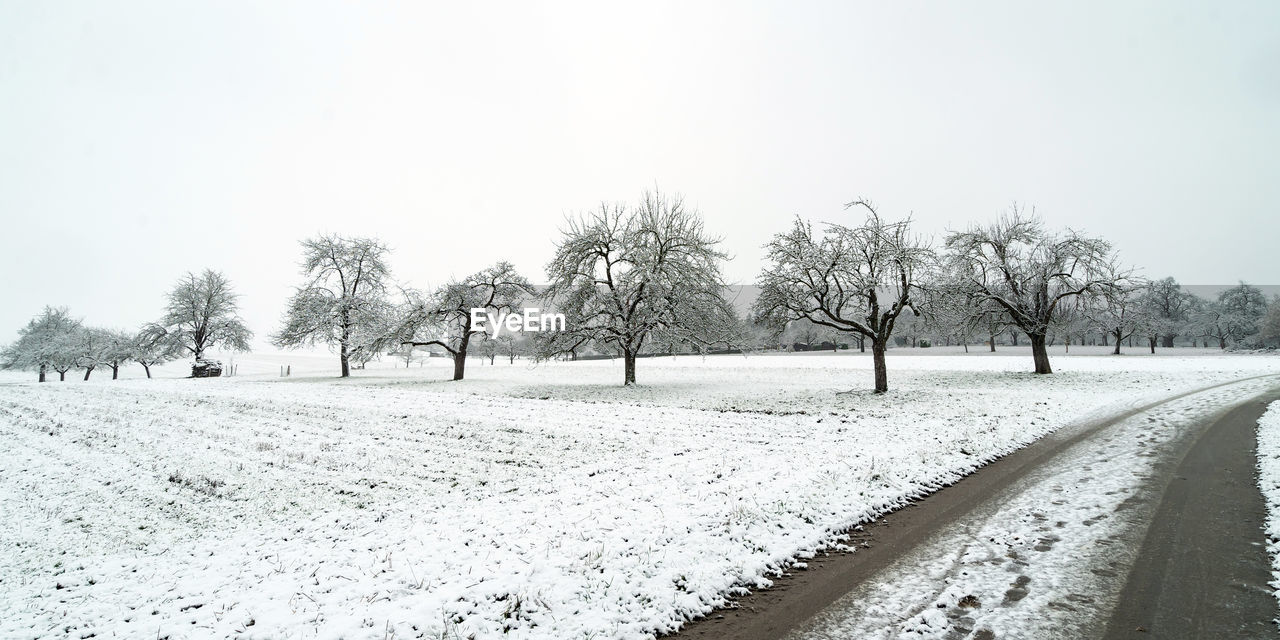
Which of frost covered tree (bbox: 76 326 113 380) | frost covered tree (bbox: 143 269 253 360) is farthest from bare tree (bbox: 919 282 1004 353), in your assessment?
frost covered tree (bbox: 76 326 113 380)

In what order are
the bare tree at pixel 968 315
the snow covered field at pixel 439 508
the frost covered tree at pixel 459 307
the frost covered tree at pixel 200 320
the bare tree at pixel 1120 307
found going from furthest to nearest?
the frost covered tree at pixel 200 320
the frost covered tree at pixel 459 307
the bare tree at pixel 968 315
the bare tree at pixel 1120 307
the snow covered field at pixel 439 508

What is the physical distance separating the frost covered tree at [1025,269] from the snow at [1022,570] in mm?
22356

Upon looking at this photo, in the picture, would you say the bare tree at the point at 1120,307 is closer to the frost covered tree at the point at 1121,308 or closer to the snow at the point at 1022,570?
the frost covered tree at the point at 1121,308

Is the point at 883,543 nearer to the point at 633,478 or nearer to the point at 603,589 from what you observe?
the point at 603,589

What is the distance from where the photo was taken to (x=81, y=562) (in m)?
6.21

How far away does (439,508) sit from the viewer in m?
7.93

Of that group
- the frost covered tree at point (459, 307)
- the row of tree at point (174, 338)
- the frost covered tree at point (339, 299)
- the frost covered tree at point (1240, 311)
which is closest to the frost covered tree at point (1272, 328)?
the frost covered tree at point (1240, 311)

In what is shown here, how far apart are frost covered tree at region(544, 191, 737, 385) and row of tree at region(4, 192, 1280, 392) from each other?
0.07 meters

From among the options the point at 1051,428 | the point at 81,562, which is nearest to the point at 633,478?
the point at 81,562

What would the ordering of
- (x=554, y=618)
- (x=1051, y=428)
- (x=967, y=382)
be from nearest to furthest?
(x=554, y=618) < (x=1051, y=428) < (x=967, y=382)

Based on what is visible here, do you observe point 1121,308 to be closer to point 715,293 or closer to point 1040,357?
Result: point 1040,357

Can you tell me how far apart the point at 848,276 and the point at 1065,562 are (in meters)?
17.4

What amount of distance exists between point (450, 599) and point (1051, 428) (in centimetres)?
1503

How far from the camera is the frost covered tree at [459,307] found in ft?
107
